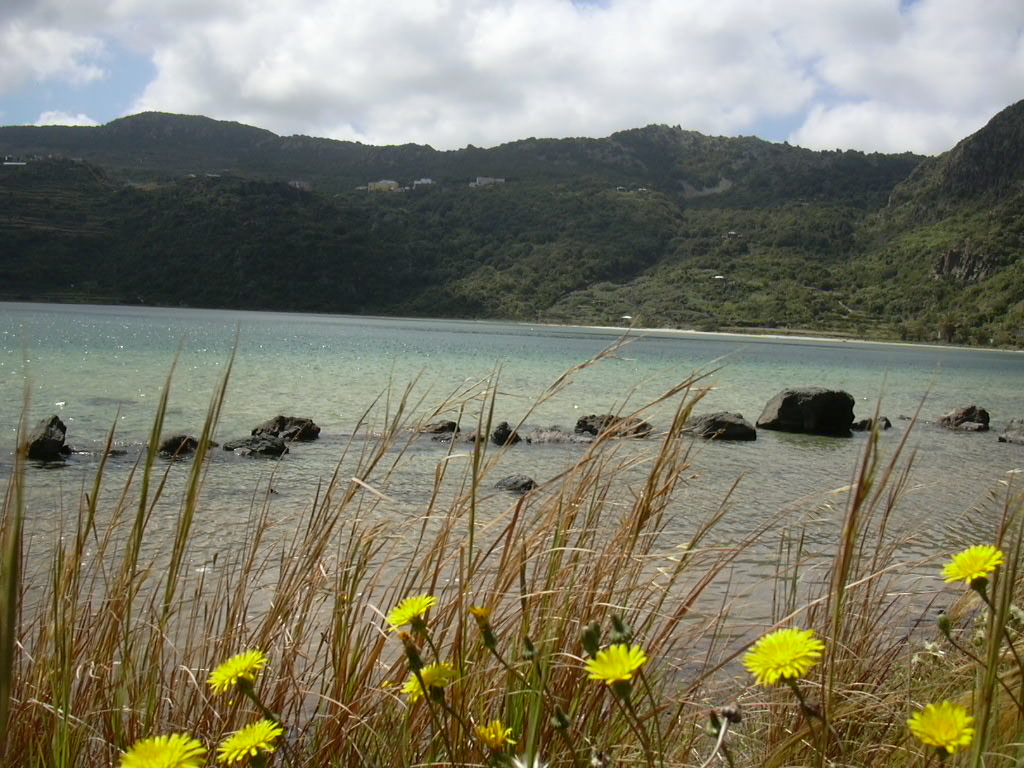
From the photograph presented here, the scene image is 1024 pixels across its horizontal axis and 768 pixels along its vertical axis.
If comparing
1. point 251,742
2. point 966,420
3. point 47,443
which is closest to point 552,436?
point 47,443

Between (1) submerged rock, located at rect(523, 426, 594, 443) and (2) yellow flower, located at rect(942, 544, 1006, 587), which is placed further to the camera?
(1) submerged rock, located at rect(523, 426, 594, 443)

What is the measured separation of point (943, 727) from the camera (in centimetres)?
110

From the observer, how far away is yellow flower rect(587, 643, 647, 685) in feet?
3.42

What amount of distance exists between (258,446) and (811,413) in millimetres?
12284

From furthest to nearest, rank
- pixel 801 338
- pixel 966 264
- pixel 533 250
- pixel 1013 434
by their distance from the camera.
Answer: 1. pixel 533 250
2. pixel 966 264
3. pixel 801 338
4. pixel 1013 434

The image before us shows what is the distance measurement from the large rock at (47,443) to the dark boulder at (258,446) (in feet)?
7.52

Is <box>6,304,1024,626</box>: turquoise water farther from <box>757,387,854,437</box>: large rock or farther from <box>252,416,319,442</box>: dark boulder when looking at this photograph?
<box>757,387,854,437</box>: large rock

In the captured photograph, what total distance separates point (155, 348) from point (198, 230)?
71.1m

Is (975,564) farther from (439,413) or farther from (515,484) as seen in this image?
(515,484)

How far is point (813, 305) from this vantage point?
348 ft

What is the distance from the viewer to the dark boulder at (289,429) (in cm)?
1473

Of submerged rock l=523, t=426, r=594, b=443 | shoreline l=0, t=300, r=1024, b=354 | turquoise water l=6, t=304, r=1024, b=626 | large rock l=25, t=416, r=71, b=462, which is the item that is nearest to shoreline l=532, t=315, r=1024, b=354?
shoreline l=0, t=300, r=1024, b=354

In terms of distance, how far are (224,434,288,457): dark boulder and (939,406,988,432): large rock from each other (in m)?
15.8

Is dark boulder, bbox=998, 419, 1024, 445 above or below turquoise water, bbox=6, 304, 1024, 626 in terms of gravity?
above
